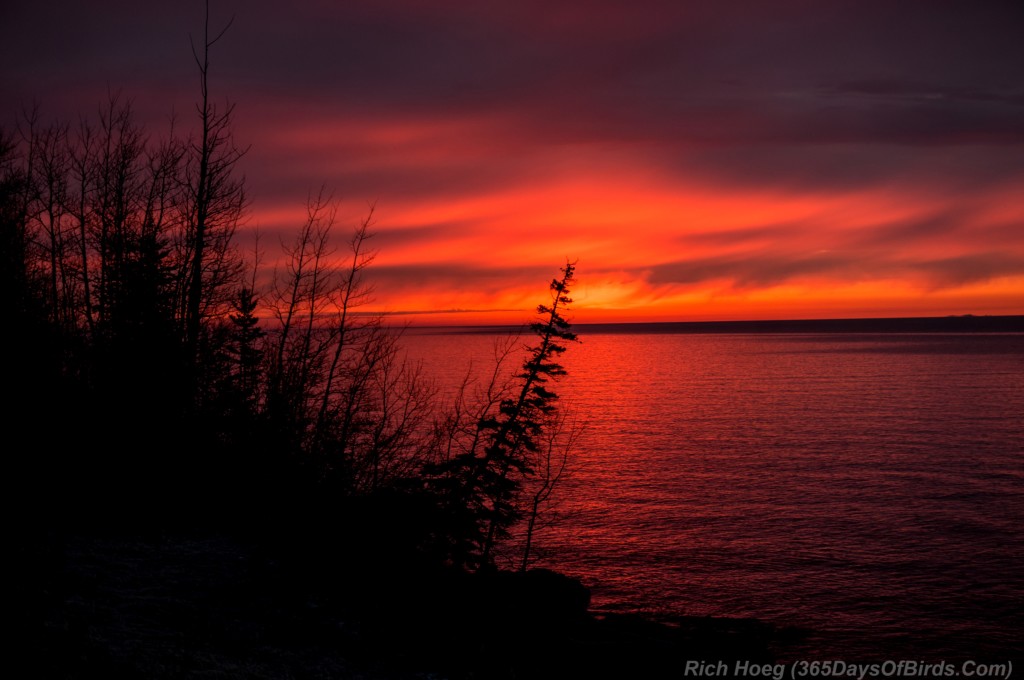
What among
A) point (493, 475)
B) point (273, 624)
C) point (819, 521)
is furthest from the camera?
point (819, 521)

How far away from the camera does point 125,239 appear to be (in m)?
32.1

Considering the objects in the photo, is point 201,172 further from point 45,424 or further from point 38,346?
point 45,424

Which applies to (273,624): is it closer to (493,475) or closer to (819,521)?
(493,475)

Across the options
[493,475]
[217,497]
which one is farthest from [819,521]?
[217,497]

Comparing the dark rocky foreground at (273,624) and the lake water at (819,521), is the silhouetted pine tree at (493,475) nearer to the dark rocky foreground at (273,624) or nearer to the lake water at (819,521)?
the lake water at (819,521)

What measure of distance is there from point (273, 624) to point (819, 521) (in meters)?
34.3

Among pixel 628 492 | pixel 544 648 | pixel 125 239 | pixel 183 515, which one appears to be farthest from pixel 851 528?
pixel 125 239

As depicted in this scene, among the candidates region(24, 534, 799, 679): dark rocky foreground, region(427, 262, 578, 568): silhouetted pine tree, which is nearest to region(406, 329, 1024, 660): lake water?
region(427, 262, 578, 568): silhouetted pine tree

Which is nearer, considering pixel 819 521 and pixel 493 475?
pixel 493 475

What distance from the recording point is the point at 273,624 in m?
12.4

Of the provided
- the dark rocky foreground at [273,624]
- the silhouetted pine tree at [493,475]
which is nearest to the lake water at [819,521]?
the silhouetted pine tree at [493,475]

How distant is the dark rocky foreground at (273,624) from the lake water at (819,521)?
8.12 meters

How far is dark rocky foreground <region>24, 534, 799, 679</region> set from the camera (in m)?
10.2

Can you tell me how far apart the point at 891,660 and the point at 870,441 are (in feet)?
141
